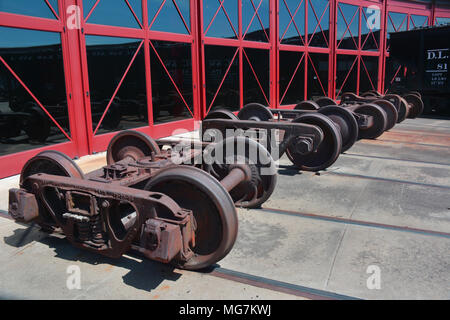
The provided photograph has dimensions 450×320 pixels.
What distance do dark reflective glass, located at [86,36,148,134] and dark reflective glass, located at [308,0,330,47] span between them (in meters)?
9.10

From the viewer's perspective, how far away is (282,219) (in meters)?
4.40

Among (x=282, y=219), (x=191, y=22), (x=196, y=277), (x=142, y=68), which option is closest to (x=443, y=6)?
(x=191, y=22)

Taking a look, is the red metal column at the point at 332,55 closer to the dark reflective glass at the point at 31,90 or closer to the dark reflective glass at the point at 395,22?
the dark reflective glass at the point at 395,22

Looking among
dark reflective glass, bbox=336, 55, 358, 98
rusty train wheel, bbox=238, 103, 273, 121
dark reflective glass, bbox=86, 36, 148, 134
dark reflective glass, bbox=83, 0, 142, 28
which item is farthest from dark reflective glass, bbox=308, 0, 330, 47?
dark reflective glass, bbox=86, 36, 148, 134

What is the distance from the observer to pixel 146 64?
8.83 metres

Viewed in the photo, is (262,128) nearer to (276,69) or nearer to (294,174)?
(294,174)

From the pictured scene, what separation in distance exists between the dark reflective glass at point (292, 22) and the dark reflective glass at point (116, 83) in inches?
279

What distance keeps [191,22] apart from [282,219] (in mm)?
7490

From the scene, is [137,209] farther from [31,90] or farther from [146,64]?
[146,64]

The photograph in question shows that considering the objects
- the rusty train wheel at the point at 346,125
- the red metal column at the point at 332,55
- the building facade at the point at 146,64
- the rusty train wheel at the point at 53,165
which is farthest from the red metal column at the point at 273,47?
the rusty train wheel at the point at 53,165

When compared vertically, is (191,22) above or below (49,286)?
above

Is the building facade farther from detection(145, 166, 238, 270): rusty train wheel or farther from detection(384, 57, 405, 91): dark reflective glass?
detection(145, 166, 238, 270): rusty train wheel

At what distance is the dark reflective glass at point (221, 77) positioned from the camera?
11.1 meters

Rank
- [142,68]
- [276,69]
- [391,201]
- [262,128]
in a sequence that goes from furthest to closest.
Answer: [276,69] → [142,68] → [262,128] → [391,201]
